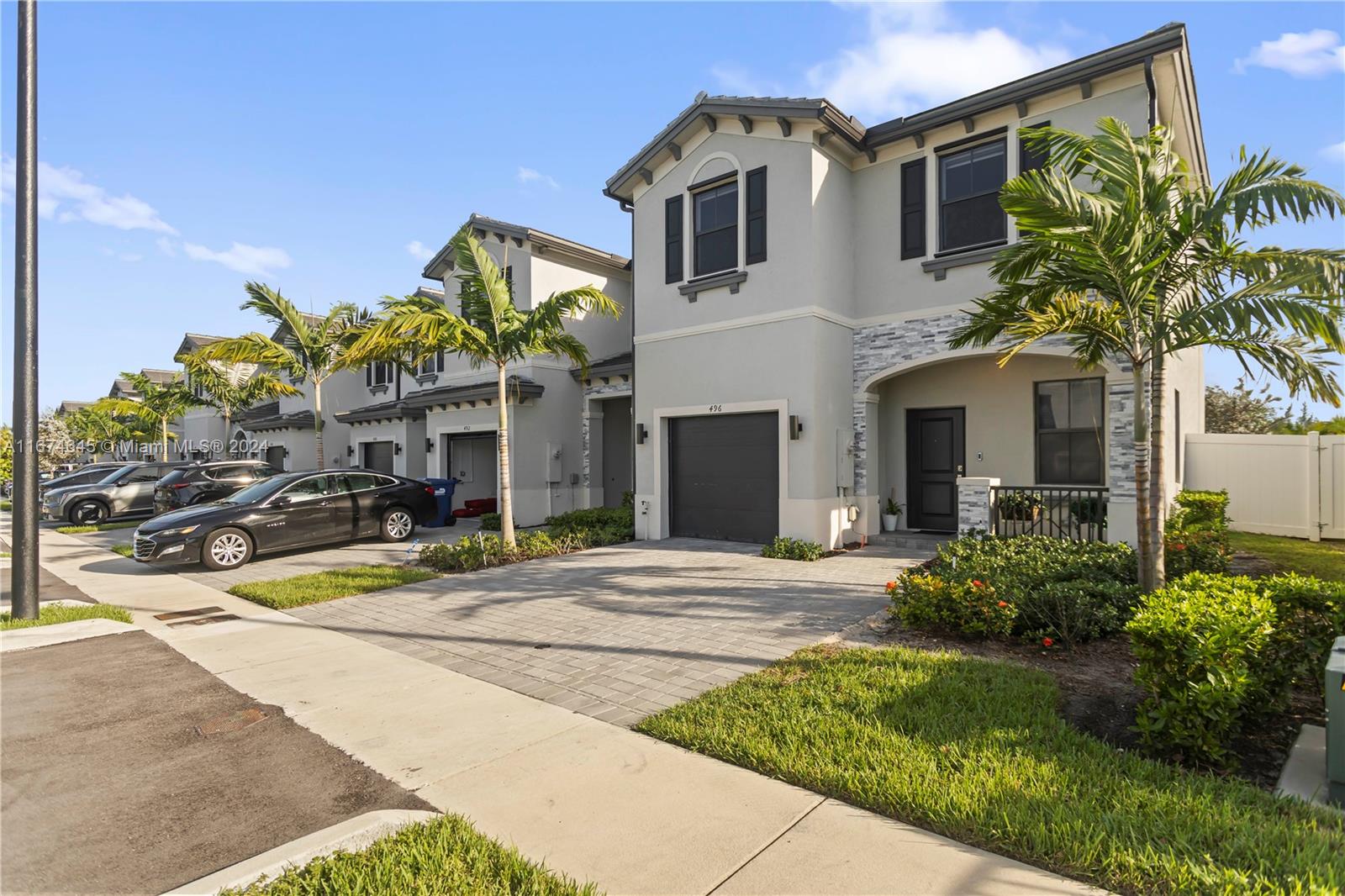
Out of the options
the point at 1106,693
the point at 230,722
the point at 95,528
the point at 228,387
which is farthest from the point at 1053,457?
the point at 228,387

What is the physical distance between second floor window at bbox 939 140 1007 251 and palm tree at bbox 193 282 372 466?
40.3 ft

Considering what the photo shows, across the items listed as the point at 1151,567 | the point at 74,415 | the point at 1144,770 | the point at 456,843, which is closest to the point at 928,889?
the point at 1144,770

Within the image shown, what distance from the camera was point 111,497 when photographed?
65.2 feet

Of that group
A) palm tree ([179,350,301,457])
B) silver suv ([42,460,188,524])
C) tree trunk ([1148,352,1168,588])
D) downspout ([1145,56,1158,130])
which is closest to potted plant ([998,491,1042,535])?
tree trunk ([1148,352,1168,588])

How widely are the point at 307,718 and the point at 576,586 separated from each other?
14.6 feet

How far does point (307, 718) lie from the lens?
4.74 m

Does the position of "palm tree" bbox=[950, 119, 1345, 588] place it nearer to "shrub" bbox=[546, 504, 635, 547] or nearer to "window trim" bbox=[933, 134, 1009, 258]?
"window trim" bbox=[933, 134, 1009, 258]

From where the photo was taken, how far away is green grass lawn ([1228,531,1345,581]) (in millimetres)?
8531

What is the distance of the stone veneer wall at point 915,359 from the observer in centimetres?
946

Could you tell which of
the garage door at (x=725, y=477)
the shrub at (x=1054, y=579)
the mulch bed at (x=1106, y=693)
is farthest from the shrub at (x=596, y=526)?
the mulch bed at (x=1106, y=693)

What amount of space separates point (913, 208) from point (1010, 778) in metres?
10.1

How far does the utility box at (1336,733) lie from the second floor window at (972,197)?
8604mm

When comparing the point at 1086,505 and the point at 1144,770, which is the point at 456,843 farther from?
the point at 1086,505

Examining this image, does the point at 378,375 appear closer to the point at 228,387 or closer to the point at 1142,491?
the point at 228,387
